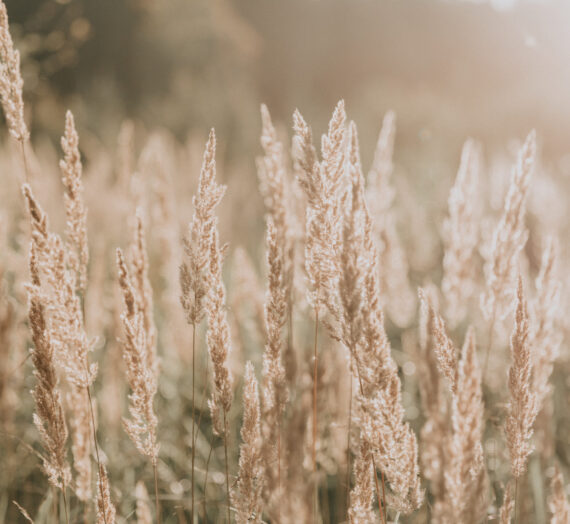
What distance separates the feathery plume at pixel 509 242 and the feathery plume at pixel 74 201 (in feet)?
3.73

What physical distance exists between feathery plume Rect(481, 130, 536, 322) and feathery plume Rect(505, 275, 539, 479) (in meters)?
0.31

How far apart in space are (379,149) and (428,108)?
20.0 meters

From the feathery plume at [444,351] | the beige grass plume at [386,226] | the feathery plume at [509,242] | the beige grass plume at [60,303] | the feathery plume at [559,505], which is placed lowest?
the feathery plume at [559,505]

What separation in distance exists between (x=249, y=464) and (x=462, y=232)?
3.61 feet

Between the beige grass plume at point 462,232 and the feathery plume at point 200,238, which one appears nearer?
the feathery plume at point 200,238

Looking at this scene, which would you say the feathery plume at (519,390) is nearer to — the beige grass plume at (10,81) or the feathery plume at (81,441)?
the feathery plume at (81,441)

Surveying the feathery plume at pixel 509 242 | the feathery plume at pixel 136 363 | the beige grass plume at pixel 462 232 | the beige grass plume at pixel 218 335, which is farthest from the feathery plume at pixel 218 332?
the beige grass plume at pixel 462 232

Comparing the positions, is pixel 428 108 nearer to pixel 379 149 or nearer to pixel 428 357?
pixel 379 149

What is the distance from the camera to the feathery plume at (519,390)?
1.26 meters

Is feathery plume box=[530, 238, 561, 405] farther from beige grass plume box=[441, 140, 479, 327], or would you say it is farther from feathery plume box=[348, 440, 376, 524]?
feathery plume box=[348, 440, 376, 524]

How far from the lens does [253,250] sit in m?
6.06

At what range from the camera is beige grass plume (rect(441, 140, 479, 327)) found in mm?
1891

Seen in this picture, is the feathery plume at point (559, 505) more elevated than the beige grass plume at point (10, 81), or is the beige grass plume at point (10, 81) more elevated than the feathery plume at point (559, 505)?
the beige grass plume at point (10, 81)

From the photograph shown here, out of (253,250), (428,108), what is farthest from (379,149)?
(428,108)
